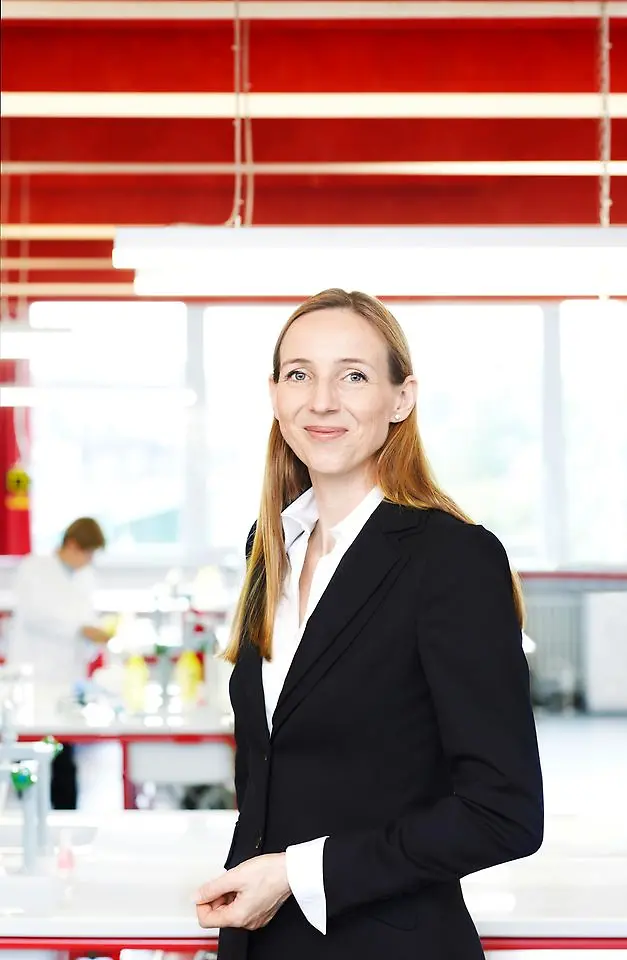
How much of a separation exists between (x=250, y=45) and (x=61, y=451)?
6.45 metres

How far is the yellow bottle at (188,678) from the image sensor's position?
15.9 feet

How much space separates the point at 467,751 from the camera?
1.35 metres

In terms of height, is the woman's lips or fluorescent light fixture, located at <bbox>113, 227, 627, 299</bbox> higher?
fluorescent light fixture, located at <bbox>113, 227, 627, 299</bbox>

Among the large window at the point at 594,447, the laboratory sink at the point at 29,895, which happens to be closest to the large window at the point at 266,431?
the large window at the point at 594,447

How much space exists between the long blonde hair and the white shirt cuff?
0.93 ft

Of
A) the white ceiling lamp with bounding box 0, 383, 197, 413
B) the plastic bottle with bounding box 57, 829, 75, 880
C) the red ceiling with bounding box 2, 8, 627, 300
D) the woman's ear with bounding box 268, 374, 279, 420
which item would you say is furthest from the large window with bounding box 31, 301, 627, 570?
the woman's ear with bounding box 268, 374, 279, 420

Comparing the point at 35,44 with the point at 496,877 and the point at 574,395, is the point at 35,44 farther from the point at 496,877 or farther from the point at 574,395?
the point at 574,395

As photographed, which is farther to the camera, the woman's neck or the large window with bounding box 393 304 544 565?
the large window with bounding box 393 304 544 565

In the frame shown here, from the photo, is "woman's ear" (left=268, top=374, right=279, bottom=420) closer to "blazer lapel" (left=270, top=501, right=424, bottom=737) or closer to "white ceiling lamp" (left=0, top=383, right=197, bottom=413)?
"blazer lapel" (left=270, top=501, right=424, bottom=737)

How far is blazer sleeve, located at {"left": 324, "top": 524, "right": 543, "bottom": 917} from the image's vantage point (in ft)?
4.42

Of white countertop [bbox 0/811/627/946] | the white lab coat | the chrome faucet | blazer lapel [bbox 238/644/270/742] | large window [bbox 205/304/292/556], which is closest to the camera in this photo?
blazer lapel [bbox 238/644/270/742]

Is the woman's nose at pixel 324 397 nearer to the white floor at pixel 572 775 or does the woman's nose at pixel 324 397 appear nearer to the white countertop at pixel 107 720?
the white floor at pixel 572 775

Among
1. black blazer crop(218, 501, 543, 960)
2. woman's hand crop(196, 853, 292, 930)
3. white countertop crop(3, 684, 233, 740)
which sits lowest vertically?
white countertop crop(3, 684, 233, 740)

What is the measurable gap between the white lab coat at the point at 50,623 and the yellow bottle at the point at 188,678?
0.71 metres
